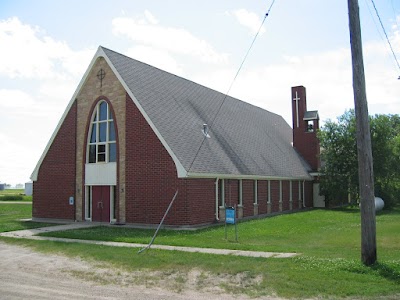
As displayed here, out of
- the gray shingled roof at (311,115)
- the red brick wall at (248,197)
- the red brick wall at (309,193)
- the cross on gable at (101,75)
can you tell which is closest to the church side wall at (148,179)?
the cross on gable at (101,75)

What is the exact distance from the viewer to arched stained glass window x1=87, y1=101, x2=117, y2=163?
22812 mm

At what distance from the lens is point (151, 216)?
20.6 metres

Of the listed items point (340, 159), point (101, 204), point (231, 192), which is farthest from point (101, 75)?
point (340, 159)

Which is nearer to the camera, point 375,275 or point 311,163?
point 375,275

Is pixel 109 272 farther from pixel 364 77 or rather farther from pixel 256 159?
pixel 256 159

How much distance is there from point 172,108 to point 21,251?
11705 millimetres

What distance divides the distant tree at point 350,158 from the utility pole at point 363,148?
951 inches

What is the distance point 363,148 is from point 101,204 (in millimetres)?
15016

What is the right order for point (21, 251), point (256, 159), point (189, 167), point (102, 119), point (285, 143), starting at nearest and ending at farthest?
1. point (21, 251)
2. point (189, 167)
3. point (102, 119)
4. point (256, 159)
5. point (285, 143)

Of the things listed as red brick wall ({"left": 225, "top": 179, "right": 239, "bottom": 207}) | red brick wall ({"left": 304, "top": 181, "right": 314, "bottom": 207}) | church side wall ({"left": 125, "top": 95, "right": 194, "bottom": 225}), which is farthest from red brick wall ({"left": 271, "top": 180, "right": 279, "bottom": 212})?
church side wall ({"left": 125, "top": 95, "right": 194, "bottom": 225})

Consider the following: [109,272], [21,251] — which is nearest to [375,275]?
[109,272]

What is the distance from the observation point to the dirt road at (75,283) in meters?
8.82

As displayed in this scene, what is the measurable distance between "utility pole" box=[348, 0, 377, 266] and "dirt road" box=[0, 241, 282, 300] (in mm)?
3888

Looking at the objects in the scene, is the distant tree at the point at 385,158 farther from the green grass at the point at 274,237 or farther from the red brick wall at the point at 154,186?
the red brick wall at the point at 154,186
